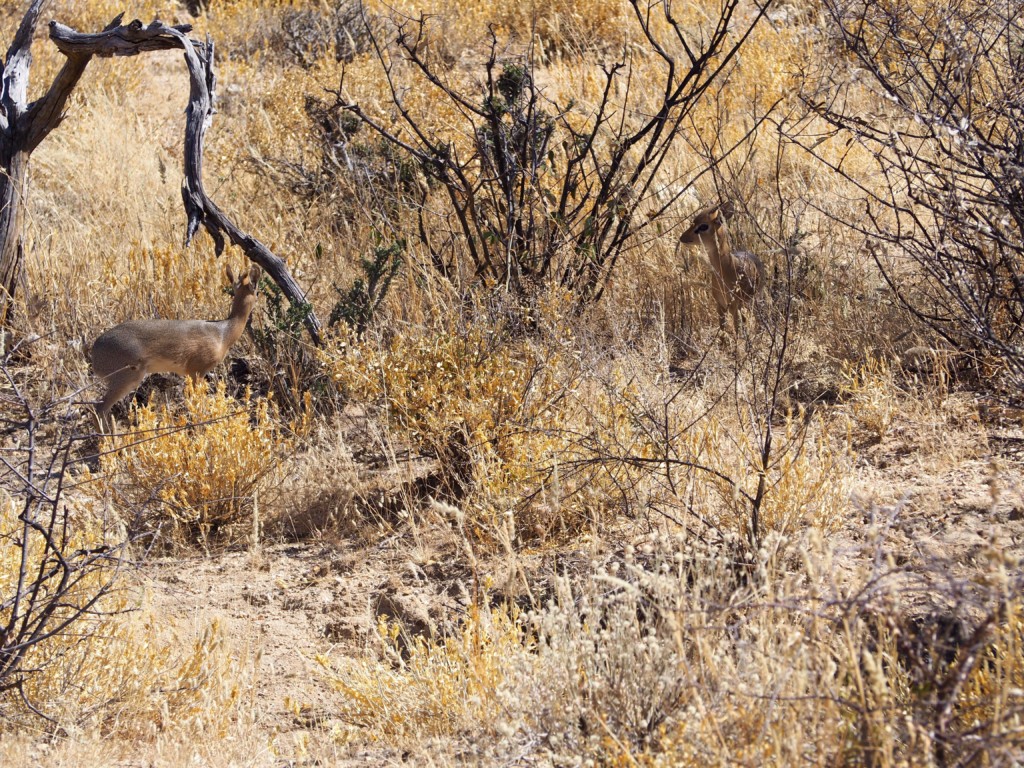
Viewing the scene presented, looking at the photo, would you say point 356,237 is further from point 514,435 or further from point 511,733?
point 511,733

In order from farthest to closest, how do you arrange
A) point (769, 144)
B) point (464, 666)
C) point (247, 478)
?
point (769, 144)
point (247, 478)
point (464, 666)

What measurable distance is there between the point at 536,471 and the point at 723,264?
247cm

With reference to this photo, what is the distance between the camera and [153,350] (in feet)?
18.4

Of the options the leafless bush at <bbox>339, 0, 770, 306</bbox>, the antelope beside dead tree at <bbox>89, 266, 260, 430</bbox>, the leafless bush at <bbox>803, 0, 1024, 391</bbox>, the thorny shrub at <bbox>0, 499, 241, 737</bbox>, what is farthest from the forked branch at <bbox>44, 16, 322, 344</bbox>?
the leafless bush at <bbox>803, 0, 1024, 391</bbox>

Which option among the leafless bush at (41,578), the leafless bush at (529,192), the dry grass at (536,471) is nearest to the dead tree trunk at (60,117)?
the dry grass at (536,471)

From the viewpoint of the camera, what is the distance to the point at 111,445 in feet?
17.3

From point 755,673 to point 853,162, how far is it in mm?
5819

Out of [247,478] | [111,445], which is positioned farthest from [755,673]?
[111,445]

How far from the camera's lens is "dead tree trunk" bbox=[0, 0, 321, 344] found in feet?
19.7

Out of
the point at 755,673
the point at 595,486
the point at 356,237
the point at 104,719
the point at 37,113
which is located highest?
the point at 37,113

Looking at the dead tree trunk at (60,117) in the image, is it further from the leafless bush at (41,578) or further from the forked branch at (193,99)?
the leafless bush at (41,578)

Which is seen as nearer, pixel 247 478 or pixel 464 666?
pixel 464 666

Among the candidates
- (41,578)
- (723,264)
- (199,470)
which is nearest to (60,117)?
(199,470)

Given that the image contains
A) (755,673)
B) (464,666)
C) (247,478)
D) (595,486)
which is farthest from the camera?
(247,478)
